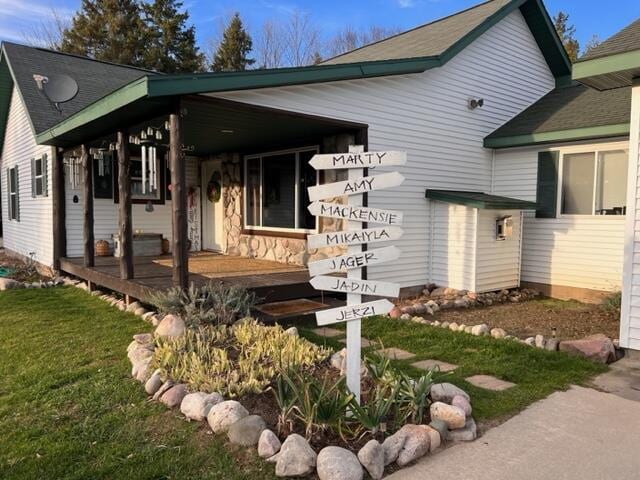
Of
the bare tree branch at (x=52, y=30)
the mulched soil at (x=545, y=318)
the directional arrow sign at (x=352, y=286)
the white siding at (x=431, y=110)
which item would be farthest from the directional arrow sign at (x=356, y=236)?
the bare tree branch at (x=52, y=30)

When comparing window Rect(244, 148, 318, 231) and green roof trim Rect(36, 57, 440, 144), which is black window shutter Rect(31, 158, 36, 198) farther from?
window Rect(244, 148, 318, 231)

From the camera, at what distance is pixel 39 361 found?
177 inches

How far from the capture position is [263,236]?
9.45 metres

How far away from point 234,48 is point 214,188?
66.0ft

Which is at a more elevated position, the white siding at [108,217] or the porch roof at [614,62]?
the porch roof at [614,62]

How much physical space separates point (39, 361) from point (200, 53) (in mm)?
26434

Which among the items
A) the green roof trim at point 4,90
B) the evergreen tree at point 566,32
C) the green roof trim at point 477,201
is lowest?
the green roof trim at point 477,201

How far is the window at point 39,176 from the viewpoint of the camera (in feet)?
32.4

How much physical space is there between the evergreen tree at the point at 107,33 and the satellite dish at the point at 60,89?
1718cm

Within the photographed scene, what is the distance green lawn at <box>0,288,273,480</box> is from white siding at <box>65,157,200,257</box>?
4.44 meters

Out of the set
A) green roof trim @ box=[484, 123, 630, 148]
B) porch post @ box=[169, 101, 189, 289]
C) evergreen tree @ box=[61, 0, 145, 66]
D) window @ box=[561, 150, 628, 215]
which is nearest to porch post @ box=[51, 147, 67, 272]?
porch post @ box=[169, 101, 189, 289]

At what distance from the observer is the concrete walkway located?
2.72 metres

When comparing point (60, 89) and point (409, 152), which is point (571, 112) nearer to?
point (409, 152)

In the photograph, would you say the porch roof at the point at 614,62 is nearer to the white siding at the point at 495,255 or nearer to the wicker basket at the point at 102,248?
the white siding at the point at 495,255
